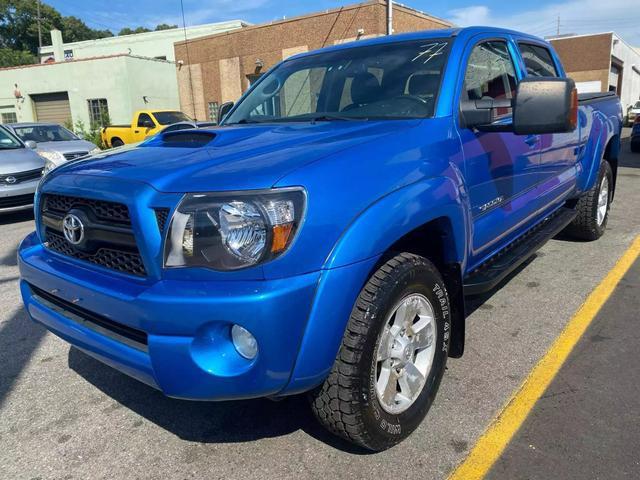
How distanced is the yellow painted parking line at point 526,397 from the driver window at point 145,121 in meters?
17.8

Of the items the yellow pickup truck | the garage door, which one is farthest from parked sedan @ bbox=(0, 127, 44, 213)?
the garage door

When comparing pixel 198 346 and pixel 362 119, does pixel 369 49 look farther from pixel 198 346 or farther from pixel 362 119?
pixel 198 346

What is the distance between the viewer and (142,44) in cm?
4347

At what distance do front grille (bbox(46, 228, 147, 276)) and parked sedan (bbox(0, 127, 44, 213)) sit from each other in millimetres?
6638

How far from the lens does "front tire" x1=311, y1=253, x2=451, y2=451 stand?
82.0 inches

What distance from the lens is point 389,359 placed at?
92.0 inches

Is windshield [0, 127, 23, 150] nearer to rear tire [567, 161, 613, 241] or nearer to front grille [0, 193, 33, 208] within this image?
front grille [0, 193, 33, 208]

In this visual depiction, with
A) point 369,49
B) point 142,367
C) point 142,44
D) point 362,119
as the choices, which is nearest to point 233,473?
point 142,367

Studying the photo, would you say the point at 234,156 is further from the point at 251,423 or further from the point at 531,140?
the point at 531,140

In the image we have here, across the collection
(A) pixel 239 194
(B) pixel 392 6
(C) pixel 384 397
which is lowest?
(C) pixel 384 397

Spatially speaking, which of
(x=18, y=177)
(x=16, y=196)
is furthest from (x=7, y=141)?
(x=16, y=196)

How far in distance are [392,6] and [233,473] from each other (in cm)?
1962

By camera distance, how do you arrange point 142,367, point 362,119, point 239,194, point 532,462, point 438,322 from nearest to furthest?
point 239,194
point 142,367
point 532,462
point 438,322
point 362,119

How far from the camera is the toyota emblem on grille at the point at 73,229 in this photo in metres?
2.27
